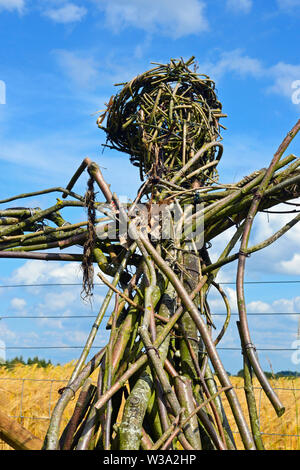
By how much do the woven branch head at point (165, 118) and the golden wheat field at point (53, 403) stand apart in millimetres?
1418

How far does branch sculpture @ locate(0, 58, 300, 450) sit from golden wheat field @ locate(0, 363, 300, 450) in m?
1.13

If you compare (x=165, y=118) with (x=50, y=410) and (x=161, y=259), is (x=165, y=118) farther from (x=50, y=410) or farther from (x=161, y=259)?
(x=50, y=410)

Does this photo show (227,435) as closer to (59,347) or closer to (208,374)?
(208,374)

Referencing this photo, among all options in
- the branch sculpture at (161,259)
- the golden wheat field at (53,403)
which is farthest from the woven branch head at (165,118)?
the golden wheat field at (53,403)

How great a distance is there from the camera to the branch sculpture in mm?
1624

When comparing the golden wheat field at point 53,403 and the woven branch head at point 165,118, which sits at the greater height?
the woven branch head at point 165,118

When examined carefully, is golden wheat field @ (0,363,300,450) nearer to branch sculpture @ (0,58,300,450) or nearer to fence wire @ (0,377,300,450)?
fence wire @ (0,377,300,450)

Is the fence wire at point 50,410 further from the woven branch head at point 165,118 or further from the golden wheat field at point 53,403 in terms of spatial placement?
the woven branch head at point 165,118

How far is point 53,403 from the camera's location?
13.5 ft

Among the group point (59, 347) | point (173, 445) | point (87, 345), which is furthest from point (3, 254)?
point (59, 347)

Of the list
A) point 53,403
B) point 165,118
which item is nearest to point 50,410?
point 53,403

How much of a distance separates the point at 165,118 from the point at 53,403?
8.90 ft

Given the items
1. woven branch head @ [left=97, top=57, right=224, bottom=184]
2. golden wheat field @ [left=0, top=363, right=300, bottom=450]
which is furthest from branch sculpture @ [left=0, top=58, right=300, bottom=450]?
golden wheat field @ [left=0, top=363, right=300, bottom=450]

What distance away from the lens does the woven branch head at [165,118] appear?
2498mm
